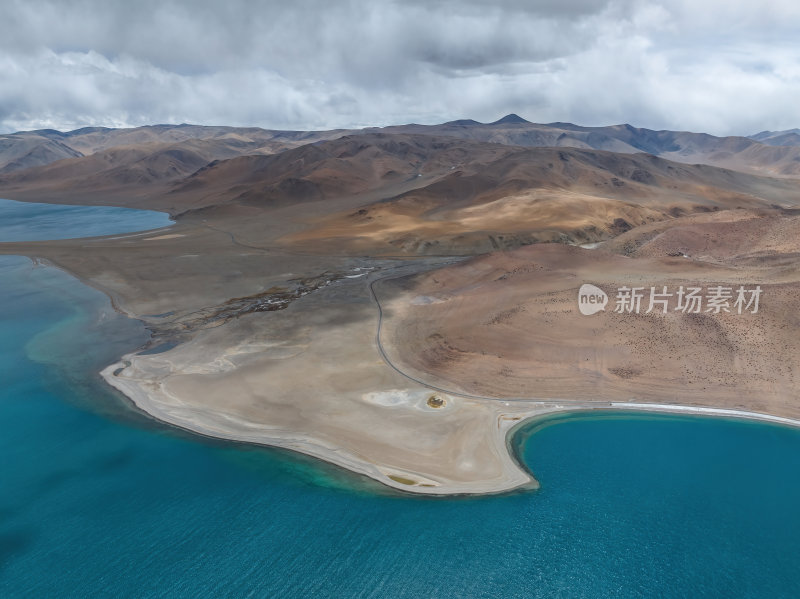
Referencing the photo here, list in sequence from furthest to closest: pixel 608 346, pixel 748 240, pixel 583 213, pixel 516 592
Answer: pixel 583 213, pixel 748 240, pixel 608 346, pixel 516 592

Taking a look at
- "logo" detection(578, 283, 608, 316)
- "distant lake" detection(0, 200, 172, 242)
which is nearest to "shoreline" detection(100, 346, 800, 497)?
"logo" detection(578, 283, 608, 316)

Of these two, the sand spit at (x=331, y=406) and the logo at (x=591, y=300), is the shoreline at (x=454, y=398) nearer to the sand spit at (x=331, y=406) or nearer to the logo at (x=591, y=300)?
the sand spit at (x=331, y=406)

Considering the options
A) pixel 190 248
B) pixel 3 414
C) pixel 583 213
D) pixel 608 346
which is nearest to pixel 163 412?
pixel 3 414

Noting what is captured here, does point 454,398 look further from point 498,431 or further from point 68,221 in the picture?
point 68,221

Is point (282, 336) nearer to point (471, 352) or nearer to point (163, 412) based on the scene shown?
point (163, 412)

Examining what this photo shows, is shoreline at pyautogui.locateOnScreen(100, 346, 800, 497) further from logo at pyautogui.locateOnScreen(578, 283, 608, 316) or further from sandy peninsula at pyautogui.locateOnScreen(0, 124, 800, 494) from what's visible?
logo at pyautogui.locateOnScreen(578, 283, 608, 316)

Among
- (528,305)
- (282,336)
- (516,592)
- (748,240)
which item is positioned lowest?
(516,592)
